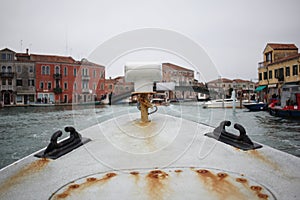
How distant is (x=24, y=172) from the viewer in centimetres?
170

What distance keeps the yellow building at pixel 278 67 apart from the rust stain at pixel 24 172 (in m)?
23.3

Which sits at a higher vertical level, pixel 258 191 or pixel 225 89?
pixel 225 89

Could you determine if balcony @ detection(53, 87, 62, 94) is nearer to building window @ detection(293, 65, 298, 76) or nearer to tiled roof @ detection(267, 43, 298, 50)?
tiled roof @ detection(267, 43, 298, 50)

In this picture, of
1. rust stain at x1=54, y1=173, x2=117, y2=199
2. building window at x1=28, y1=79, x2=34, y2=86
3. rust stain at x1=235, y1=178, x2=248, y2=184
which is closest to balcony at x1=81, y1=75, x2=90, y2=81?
building window at x1=28, y1=79, x2=34, y2=86

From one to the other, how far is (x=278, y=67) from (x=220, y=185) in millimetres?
26153

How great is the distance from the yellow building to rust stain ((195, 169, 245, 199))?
22799 mm

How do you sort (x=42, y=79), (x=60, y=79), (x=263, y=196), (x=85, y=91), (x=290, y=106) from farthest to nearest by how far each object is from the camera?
(x=85, y=91), (x=60, y=79), (x=42, y=79), (x=290, y=106), (x=263, y=196)

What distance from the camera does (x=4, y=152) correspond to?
5395 mm

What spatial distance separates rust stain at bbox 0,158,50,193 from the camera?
1.48 m

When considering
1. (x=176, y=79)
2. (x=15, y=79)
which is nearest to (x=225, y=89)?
(x=15, y=79)

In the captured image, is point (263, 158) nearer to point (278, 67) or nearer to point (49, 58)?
point (278, 67)

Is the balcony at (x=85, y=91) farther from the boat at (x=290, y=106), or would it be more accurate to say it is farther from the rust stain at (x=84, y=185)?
the rust stain at (x=84, y=185)

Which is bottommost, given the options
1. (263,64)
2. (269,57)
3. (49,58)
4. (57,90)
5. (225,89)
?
(57,90)

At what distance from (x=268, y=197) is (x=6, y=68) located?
38237mm
